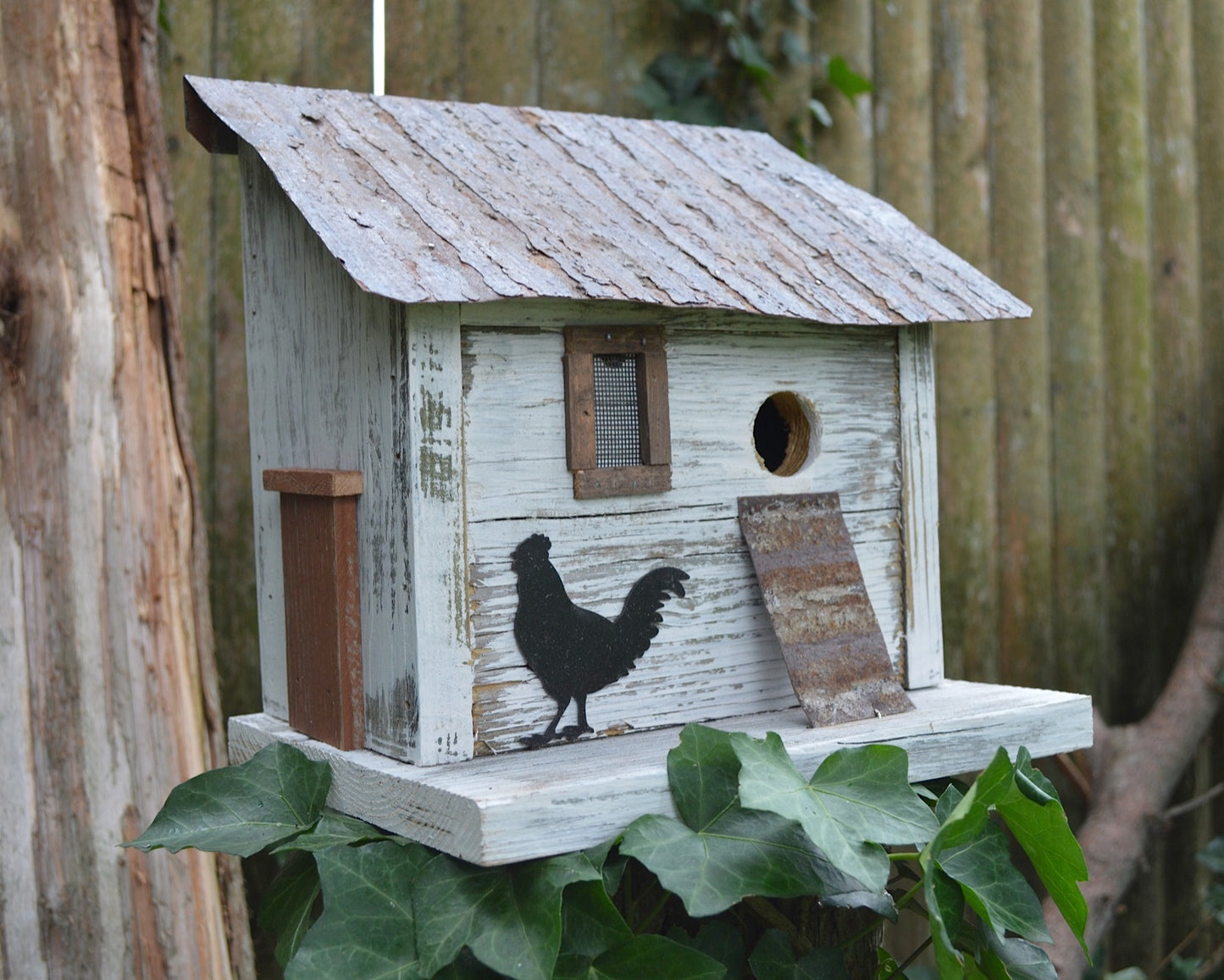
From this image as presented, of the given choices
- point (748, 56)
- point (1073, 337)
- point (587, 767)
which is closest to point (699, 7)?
point (748, 56)

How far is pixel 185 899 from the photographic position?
1878 mm

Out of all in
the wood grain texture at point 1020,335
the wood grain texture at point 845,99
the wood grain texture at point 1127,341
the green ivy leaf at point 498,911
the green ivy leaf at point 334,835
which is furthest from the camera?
the wood grain texture at point 1127,341

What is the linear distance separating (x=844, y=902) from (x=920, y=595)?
0.41 metres

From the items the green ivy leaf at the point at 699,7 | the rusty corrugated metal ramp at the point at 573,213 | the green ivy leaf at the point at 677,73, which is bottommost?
the rusty corrugated metal ramp at the point at 573,213

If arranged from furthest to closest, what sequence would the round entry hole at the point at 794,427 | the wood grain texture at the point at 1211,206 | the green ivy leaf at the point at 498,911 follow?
the wood grain texture at the point at 1211,206 < the round entry hole at the point at 794,427 < the green ivy leaf at the point at 498,911

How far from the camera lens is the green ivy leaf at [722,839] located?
115cm

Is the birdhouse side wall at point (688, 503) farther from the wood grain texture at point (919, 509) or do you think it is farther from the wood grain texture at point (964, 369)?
the wood grain texture at point (964, 369)

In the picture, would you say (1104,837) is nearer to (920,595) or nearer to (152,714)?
(920,595)

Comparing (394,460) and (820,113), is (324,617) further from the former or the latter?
(820,113)

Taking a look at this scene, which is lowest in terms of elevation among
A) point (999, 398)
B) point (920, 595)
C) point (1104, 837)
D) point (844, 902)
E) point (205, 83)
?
point (1104, 837)

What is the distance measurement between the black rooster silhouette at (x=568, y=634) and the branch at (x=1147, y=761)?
1.51 m

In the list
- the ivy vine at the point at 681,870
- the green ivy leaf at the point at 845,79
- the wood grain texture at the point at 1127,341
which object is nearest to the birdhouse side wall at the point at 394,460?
the ivy vine at the point at 681,870

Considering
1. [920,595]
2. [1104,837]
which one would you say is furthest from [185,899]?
[1104,837]

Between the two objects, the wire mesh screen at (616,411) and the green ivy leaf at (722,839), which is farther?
the wire mesh screen at (616,411)
